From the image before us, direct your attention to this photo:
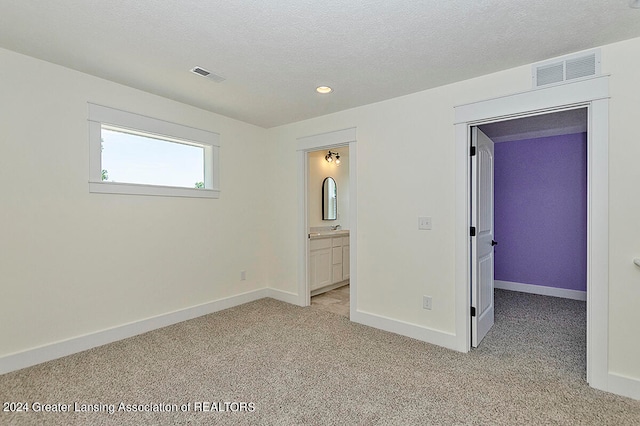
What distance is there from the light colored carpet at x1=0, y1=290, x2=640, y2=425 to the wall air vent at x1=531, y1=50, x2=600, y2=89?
221cm

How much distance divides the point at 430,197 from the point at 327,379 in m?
→ 1.83

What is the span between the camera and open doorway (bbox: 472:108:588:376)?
3.90 meters

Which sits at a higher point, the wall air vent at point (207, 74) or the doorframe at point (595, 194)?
the wall air vent at point (207, 74)

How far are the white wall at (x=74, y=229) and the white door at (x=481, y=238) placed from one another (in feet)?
9.45

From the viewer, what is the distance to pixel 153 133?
128 inches

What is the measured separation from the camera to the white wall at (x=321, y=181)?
17.5ft

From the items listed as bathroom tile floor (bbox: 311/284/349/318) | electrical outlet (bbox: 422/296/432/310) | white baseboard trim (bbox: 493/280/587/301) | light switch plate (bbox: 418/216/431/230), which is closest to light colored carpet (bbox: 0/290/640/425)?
electrical outlet (bbox: 422/296/432/310)

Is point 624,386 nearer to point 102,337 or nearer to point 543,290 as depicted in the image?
point 543,290

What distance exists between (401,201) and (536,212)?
3039mm

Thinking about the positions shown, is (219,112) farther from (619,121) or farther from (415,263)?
(619,121)

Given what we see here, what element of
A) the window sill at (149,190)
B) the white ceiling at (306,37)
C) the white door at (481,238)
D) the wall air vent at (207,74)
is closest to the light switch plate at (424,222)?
the white door at (481,238)

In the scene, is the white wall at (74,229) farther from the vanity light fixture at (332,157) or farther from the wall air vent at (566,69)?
the wall air vent at (566,69)

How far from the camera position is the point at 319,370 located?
2.43 m

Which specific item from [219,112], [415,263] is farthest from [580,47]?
[219,112]
